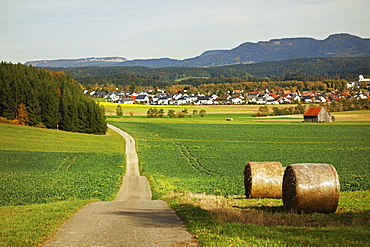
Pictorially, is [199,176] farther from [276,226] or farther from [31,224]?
[276,226]

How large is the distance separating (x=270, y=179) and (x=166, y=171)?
19298 millimetres

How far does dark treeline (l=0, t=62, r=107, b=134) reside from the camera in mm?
73375

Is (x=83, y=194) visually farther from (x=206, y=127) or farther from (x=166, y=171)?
(x=206, y=127)

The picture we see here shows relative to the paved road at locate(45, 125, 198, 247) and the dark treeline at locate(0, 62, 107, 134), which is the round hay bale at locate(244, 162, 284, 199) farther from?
the dark treeline at locate(0, 62, 107, 134)

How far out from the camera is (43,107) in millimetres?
74500

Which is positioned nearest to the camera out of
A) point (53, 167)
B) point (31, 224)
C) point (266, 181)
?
point (31, 224)

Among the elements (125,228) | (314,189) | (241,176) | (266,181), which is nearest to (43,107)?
(241,176)

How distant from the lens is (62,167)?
40188 mm

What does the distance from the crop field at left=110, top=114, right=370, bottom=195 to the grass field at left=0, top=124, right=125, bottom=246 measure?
15.3 feet

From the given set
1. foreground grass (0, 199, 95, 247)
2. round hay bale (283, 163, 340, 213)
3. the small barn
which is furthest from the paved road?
the small barn

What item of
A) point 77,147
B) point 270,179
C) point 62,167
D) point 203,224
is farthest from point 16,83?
point 203,224

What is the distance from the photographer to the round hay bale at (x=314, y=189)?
44.5 feet

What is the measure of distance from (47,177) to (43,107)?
45022 millimetres

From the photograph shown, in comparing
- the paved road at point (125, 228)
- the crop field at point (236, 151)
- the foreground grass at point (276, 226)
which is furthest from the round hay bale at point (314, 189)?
the crop field at point (236, 151)
